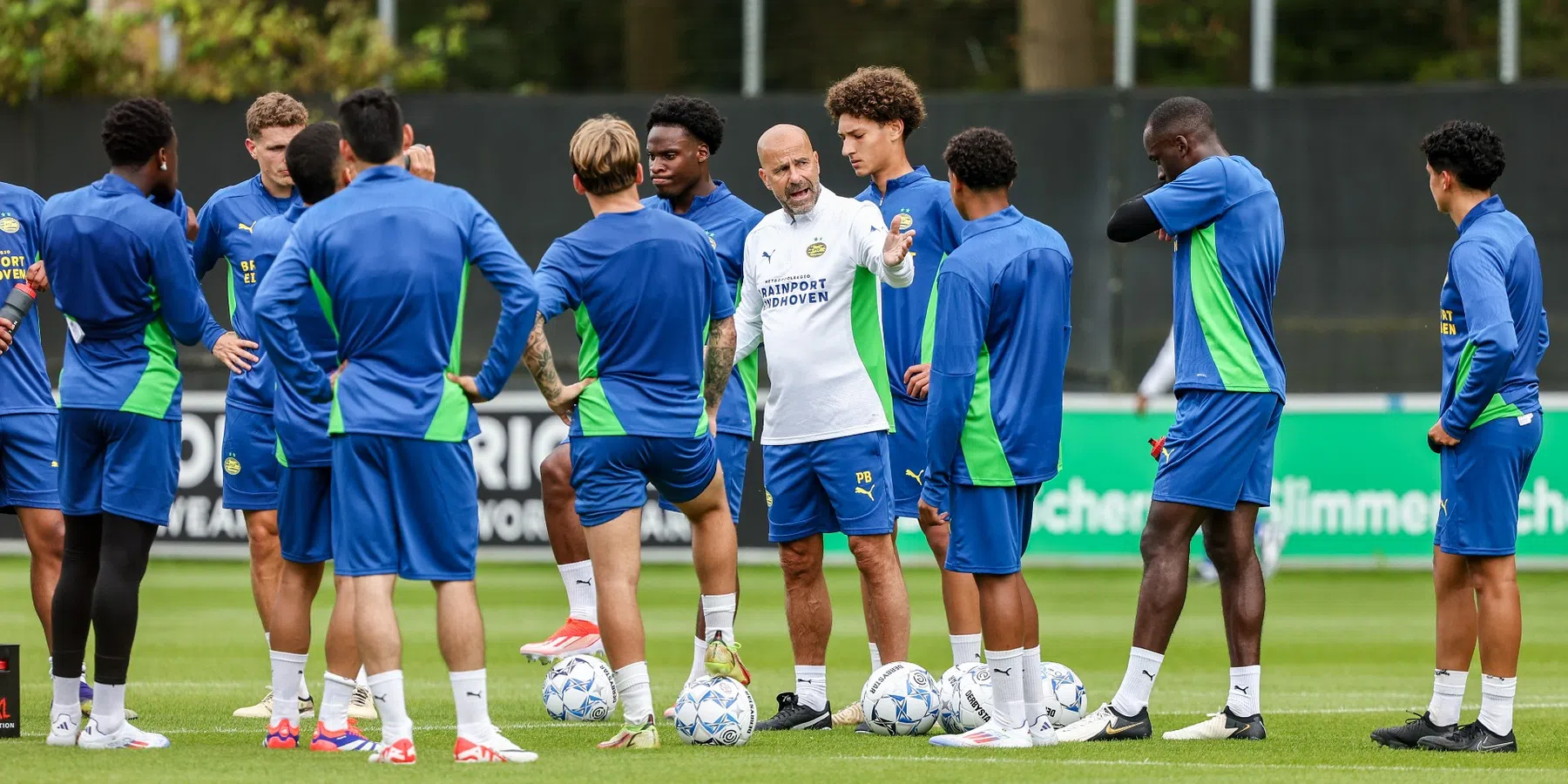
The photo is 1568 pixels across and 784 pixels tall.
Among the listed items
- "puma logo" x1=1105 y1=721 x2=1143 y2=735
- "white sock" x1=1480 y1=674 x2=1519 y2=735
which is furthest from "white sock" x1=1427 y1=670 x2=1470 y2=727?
"puma logo" x1=1105 y1=721 x2=1143 y2=735

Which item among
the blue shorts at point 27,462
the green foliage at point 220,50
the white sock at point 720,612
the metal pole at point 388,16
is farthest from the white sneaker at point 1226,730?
the metal pole at point 388,16

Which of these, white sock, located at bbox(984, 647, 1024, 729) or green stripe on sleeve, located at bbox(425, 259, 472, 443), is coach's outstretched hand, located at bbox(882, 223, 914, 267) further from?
green stripe on sleeve, located at bbox(425, 259, 472, 443)

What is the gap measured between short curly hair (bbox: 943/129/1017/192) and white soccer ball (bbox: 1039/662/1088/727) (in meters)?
1.92

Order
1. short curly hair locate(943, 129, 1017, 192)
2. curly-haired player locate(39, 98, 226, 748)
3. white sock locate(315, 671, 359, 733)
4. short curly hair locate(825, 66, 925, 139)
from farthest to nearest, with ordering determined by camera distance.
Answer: short curly hair locate(825, 66, 925, 139)
short curly hair locate(943, 129, 1017, 192)
curly-haired player locate(39, 98, 226, 748)
white sock locate(315, 671, 359, 733)

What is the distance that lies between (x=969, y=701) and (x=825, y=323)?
1551 mm

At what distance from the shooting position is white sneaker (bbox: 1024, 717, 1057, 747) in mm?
7000

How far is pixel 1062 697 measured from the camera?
→ 7.66 meters

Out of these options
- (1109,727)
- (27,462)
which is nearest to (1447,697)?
(1109,727)

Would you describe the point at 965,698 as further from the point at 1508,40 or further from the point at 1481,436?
the point at 1508,40

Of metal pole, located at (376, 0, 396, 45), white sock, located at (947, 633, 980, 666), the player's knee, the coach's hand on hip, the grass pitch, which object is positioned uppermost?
metal pole, located at (376, 0, 396, 45)

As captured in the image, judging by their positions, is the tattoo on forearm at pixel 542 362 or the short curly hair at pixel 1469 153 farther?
the short curly hair at pixel 1469 153

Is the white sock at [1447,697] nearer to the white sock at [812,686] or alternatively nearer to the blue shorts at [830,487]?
the blue shorts at [830,487]

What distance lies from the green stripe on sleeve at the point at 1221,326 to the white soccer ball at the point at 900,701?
163 cm

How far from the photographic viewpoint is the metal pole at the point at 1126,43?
15.9m
